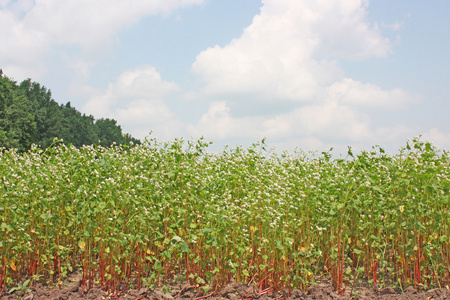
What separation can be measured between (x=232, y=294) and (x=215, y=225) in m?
1.00

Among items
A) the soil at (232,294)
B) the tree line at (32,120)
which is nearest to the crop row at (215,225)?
the soil at (232,294)

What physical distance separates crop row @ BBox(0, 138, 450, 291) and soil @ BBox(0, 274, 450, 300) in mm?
148

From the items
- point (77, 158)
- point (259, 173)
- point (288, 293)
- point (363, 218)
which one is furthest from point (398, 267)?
point (77, 158)

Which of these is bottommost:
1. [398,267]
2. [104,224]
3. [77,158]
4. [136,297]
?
[136,297]

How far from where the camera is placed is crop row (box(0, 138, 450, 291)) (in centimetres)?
667

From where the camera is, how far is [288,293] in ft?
22.1

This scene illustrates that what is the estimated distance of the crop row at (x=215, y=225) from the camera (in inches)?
263

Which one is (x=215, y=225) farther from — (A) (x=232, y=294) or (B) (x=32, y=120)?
(B) (x=32, y=120)

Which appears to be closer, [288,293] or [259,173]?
[288,293]

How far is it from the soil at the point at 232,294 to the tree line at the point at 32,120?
925 centimetres

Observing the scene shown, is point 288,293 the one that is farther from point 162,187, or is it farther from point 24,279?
point 24,279

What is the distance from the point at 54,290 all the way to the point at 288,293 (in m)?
3.58

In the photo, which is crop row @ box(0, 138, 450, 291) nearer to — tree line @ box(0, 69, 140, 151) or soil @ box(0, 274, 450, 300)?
soil @ box(0, 274, 450, 300)

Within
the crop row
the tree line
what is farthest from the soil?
the tree line
